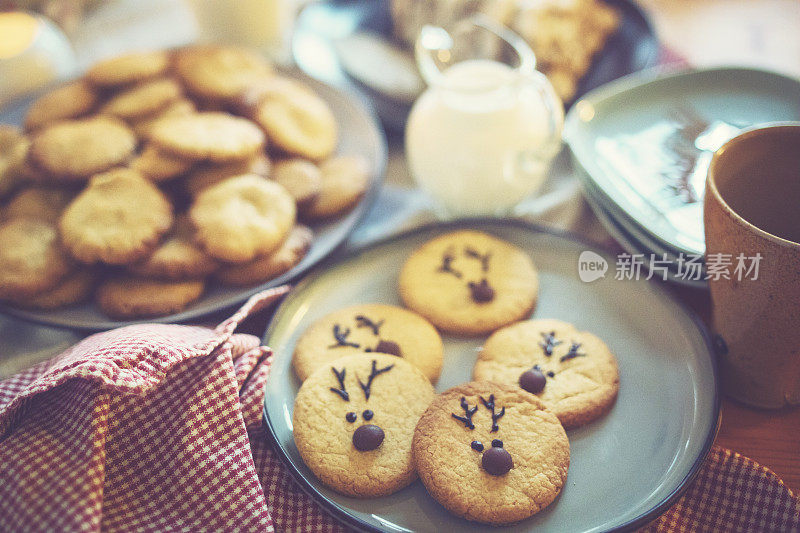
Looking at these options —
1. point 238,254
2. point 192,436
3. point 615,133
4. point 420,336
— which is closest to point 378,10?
point 615,133

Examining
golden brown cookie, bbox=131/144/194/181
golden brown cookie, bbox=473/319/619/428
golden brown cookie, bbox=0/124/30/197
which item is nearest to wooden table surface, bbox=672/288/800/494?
golden brown cookie, bbox=473/319/619/428

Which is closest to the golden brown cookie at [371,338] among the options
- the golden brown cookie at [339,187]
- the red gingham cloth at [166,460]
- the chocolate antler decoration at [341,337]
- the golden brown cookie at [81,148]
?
the chocolate antler decoration at [341,337]

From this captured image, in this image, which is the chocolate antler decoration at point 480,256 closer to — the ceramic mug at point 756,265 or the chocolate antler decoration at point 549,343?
the chocolate antler decoration at point 549,343

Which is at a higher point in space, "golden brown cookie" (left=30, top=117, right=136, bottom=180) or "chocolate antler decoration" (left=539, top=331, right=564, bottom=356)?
"golden brown cookie" (left=30, top=117, right=136, bottom=180)

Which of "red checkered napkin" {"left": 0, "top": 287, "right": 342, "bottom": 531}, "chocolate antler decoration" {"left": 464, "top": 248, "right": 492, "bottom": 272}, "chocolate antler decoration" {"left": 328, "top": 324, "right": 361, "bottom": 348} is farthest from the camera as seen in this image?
"chocolate antler decoration" {"left": 464, "top": 248, "right": 492, "bottom": 272}

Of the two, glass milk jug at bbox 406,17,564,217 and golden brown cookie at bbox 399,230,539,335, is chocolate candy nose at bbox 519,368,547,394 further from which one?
glass milk jug at bbox 406,17,564,217

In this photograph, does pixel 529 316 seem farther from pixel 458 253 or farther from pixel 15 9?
pixel 15 9
